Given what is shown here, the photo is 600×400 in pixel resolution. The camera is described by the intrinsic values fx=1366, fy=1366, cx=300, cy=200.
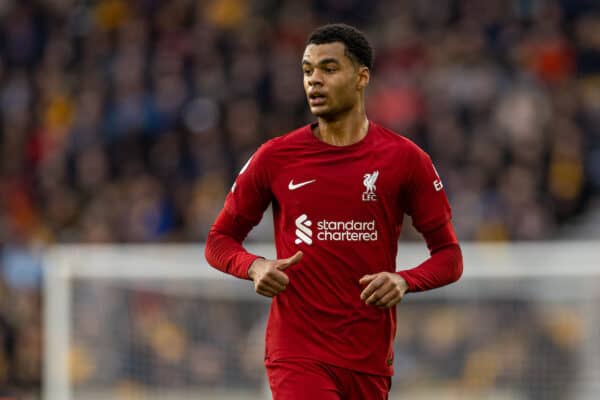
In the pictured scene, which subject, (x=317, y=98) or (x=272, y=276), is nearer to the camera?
(x=272, y=276)

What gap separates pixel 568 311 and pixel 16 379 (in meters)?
4.64

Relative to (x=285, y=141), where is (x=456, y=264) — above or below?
below

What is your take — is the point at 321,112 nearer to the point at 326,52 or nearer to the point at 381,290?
the point at 326,52

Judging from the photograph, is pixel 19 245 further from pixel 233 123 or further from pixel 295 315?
pixel 295 315

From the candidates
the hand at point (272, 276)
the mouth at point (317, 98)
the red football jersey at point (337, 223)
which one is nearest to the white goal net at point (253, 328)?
the red football jersey at point (337, 223)

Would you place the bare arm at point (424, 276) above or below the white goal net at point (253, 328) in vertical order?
above

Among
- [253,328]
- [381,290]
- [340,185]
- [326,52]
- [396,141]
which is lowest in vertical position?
[253,328]

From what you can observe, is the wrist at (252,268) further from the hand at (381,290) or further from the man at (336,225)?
the hand at (381,290)

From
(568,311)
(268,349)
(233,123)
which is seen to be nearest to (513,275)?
(568,311)

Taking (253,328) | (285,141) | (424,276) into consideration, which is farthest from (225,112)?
(424,276)

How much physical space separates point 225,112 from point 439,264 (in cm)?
845

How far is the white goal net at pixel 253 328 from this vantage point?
880cm

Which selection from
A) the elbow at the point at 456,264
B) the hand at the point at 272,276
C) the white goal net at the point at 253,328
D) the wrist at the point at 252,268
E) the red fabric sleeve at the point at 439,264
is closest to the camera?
the hand at the point at 272,276

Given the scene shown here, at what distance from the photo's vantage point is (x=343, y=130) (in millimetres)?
5422
